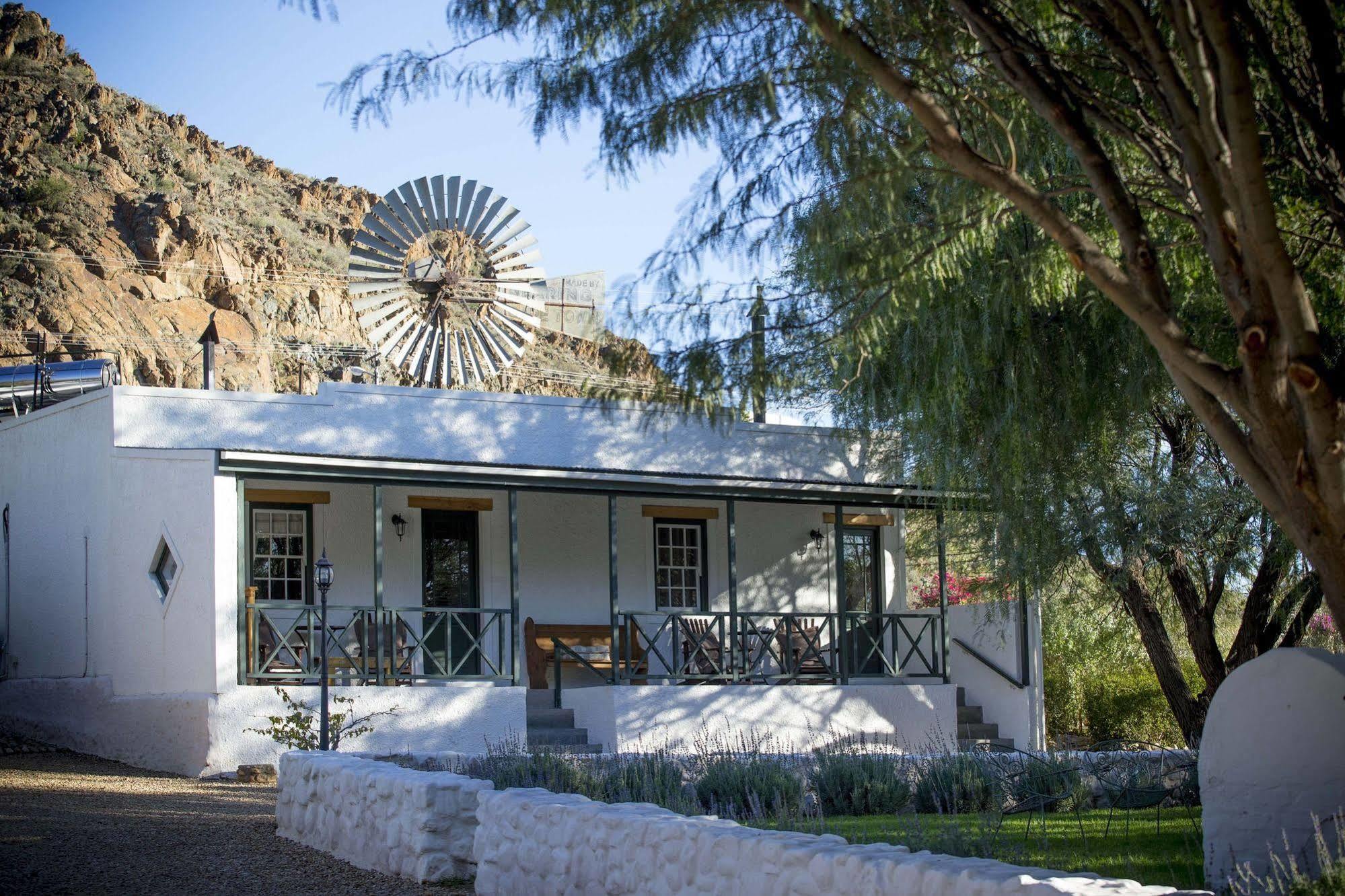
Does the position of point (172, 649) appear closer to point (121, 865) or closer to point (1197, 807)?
point (121, 865)

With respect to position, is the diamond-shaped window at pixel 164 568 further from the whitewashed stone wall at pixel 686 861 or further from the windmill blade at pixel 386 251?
the whitewashed stone wall at pixel 686 861

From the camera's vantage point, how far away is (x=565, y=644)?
16.1 metres

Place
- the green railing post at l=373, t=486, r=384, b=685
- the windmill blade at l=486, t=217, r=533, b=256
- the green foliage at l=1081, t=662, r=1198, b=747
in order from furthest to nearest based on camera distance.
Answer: the green foliage at l=1081, t=662, r=1198, b=747 → the windmill blade at l=486, t=217, r=533, b=256 → the green railing post at l=373, t=486, r=384, b=685

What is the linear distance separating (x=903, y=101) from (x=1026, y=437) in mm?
4899

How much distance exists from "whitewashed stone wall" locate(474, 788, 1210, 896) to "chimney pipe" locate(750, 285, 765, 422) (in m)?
2.15

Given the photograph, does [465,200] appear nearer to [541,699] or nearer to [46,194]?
[541,699]

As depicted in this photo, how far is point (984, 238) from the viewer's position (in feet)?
26.3

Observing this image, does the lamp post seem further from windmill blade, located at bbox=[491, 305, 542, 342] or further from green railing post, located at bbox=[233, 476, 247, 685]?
windmill blade, located at bbox=[491, 305, 542, 342]

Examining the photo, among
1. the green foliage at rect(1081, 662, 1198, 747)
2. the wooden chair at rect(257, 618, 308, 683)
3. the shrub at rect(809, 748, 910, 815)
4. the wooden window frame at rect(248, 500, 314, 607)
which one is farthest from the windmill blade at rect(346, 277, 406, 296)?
the green foliage at rect(1081, 662, 1198, 747)

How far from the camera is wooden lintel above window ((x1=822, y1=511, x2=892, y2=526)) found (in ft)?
59.1

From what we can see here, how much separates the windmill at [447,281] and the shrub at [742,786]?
931cm

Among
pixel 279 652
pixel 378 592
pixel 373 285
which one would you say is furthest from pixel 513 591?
pixel 373 285

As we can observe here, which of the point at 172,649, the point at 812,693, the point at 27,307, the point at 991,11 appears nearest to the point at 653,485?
the point at 812,693

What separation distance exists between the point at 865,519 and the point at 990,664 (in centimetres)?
245
